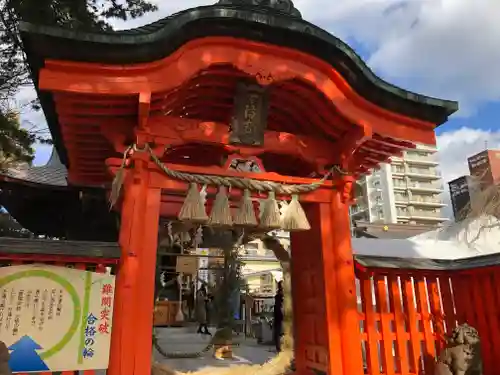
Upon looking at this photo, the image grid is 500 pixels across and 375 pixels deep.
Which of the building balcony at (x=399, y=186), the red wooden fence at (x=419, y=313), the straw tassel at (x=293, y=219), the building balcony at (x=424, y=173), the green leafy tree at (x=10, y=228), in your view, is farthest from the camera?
the building balcony at (x=424, y=173)

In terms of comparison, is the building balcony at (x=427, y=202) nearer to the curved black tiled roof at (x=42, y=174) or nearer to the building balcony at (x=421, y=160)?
the building balcony at (x=421, y=160)

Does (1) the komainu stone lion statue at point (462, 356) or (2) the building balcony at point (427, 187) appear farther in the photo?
(2) the building balcony at point (427, 187)

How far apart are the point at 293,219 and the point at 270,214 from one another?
0.30m

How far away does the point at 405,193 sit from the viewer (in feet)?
217

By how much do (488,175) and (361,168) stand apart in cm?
1228

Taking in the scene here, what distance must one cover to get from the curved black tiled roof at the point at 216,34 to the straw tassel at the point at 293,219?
5.85 feet

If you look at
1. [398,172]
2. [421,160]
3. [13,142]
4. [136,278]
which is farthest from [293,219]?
[421,160]

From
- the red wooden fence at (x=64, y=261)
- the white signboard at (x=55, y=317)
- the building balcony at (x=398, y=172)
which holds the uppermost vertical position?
the building balcony at (x=398, y=172)

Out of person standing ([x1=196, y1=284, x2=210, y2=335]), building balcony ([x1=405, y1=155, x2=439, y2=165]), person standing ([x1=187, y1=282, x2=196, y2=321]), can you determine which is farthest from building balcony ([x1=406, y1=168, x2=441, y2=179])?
person standing ([x1=196, y1=284, x2=210, y2=335])

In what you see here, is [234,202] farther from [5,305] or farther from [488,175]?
[488,175]

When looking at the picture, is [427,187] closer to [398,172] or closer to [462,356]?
[398,172]

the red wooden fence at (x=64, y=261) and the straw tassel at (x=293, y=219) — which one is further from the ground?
the straw tassel at (x=293, y=219)

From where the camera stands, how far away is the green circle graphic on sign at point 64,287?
4051 millimetres

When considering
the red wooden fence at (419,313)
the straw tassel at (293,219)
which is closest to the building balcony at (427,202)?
the red wooden fence at (419,313)
